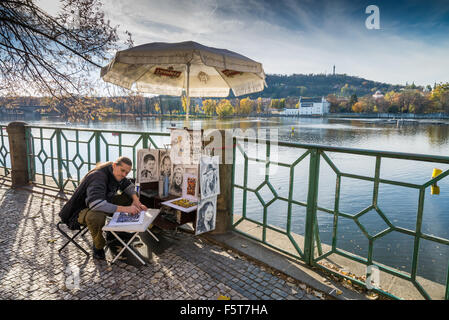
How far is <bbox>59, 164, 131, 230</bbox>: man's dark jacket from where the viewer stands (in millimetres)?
3641

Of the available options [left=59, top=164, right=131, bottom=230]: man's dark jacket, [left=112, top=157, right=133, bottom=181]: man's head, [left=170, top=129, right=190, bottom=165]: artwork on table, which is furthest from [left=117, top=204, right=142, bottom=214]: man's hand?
[left=170, top=129, right=190, bottom=165]: artwork on table

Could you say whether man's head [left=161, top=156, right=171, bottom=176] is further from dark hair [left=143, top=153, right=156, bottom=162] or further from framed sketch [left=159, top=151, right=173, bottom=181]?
dark hair [left=143, top=153, right=156, bottom=162]

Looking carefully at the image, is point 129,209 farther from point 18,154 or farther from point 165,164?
point 18,154

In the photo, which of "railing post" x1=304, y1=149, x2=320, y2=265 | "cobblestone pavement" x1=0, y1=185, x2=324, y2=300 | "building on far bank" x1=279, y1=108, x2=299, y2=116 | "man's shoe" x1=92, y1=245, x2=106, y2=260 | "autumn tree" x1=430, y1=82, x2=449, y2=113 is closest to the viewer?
"cobblestone pavement" x1=0, y1=185, x2=324, y2=300

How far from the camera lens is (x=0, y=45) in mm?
7672

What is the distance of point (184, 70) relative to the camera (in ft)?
17.3

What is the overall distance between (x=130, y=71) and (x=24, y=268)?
3207 millimetres

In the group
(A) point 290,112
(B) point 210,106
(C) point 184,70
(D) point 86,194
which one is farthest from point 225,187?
(A) point 290,112

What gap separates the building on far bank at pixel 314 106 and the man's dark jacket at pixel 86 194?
531ft

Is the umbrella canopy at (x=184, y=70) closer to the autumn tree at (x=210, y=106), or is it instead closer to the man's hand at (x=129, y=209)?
the man's hand at (x=129, y=209)

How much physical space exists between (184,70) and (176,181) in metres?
2.15

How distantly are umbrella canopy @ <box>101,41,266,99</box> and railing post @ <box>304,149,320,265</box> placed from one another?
5.02 feet
